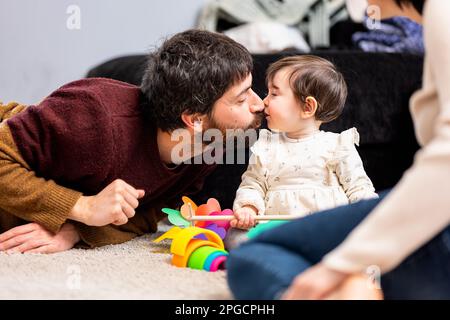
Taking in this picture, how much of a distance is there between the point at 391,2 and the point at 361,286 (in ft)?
1.29

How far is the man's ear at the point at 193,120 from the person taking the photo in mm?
1451

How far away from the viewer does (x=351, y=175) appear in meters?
1.36

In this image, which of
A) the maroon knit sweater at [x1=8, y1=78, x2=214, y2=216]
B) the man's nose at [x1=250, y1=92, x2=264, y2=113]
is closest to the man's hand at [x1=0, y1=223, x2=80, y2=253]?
the maroon knit sweater at [x1=8, y1=78, x2=214, y2=216]

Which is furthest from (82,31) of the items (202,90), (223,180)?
(202,90)

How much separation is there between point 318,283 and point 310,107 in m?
0.72

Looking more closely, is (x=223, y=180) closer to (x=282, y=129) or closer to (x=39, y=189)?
(x=282, y=129)

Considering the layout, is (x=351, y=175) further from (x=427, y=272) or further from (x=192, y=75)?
(x=427, y=272)

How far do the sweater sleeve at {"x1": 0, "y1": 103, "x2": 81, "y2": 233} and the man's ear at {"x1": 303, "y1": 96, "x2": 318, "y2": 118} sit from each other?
0.47 meters

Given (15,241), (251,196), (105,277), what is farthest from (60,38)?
(105,277)

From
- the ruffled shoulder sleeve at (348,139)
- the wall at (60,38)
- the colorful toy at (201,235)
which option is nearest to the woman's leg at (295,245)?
the colorful toy at (201,235)

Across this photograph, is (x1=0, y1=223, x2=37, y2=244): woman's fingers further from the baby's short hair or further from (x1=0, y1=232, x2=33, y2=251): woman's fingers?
the baby's short hair

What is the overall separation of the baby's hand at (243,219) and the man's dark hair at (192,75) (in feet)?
0.84

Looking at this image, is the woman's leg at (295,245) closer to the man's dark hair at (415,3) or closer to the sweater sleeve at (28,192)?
the man's dark hair at (415,3)

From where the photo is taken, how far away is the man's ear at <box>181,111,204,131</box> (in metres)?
1.45
